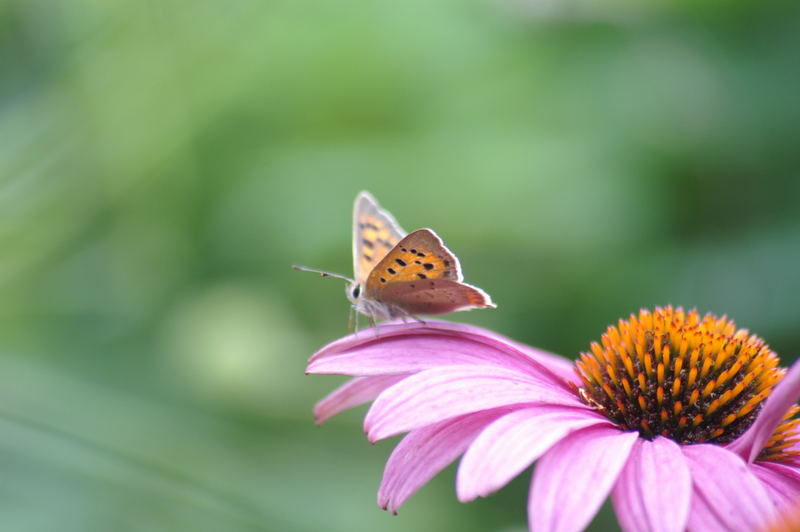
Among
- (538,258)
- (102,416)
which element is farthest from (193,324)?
(538,258)

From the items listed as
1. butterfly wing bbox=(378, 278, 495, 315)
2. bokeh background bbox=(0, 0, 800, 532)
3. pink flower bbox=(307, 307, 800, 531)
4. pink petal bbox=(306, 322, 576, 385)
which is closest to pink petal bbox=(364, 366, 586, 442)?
pink flower bbox=(307, 307, 800, 531)

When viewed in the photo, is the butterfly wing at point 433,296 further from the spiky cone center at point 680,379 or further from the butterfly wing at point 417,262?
the spiky cone center at point 680,379

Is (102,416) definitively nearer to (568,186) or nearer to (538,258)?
(538,258)

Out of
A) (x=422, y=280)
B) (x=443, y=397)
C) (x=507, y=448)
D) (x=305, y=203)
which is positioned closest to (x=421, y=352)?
(x=422, y=280)

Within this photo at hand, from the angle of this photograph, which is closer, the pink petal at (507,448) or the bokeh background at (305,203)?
the pink petal at (507,448)

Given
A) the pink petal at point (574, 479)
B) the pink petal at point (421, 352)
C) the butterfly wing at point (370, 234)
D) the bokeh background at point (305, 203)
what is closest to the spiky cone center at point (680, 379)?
the pink petal at point (421, 352)
